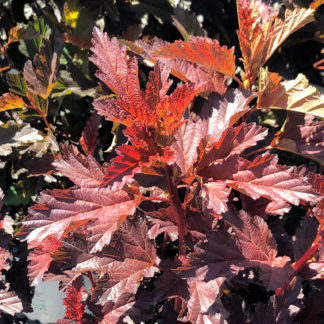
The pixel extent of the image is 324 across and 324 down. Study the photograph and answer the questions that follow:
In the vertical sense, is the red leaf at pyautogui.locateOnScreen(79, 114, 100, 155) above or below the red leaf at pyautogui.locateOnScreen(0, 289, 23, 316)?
above

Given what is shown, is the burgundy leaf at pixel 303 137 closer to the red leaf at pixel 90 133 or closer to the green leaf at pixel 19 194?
the red leaf at pixel 90 133

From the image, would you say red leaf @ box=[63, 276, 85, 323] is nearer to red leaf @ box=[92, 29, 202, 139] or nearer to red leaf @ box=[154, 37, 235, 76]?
red leaf @ box=[92, 29, 202, 139]

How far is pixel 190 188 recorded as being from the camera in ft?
2.26

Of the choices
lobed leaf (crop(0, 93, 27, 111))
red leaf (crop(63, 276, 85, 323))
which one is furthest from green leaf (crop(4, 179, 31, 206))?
red leaf (crop(63, 276, 85, 323))

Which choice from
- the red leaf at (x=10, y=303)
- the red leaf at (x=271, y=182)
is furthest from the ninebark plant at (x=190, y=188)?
the red leaf at (x=10, y=303)

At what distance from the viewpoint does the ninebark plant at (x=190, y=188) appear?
0.60 m

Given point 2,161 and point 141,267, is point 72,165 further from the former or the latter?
point 2,161

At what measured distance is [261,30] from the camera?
717 millimetres

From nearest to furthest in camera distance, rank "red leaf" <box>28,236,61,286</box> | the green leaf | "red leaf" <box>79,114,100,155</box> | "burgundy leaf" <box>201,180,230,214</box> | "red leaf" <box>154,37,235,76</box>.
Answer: "burgundy leaf" <box>201,180,230,214</box>
"red leaf" <box>154,37,235,76</box>
"red leaf" <box>28,236,61,286</box>
"red leaf" <box>79,114,100,155</box>
the green leaf

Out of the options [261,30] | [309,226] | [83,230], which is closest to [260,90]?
[261,30]

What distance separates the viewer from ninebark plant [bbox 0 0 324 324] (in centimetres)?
60

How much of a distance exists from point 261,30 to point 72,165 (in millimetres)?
432

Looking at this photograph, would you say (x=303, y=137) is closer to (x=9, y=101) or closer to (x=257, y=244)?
(x=257, y=244)

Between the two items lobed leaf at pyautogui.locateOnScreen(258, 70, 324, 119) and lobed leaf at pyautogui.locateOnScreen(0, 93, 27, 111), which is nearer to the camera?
lobed leaf at pyautogui.locateOnScreen(258, 70, 324, 119)
